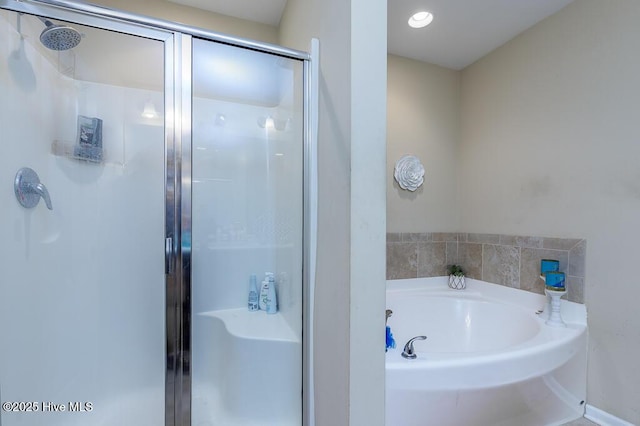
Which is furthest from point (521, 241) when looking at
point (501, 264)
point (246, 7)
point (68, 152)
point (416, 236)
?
point (68, 152)

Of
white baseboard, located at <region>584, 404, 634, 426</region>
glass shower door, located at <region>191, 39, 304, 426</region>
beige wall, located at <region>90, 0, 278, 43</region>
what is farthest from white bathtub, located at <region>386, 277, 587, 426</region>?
beige wall, located at <region>90, 0, 278, 43</region>

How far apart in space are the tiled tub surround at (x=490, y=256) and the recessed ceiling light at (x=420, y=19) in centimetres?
152

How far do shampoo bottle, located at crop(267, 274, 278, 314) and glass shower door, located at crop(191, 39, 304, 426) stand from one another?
0.02m

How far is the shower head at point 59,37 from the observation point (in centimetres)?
114

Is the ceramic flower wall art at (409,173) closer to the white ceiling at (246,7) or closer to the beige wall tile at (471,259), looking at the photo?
the beige wall tile at (471,259)

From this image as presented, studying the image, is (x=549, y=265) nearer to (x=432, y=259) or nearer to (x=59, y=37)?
(x=432, y=259)

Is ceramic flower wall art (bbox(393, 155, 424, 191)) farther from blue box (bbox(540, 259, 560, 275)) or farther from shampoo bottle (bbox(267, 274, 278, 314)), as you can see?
shampoo bottle (bbox(267, 274, 278, 314))

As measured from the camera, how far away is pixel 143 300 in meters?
1.40

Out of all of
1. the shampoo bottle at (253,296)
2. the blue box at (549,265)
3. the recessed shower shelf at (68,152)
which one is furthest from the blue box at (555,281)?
the recessed shower shelf at (68,152)

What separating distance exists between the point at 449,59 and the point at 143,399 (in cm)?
311

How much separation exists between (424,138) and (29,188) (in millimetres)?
2525

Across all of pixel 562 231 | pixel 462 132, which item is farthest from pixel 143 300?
pixel 462 132

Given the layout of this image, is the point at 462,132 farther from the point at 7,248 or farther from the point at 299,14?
the point at 7,248

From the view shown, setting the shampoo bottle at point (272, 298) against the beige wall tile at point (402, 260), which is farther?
the beige wall tile at point (402, 260)
